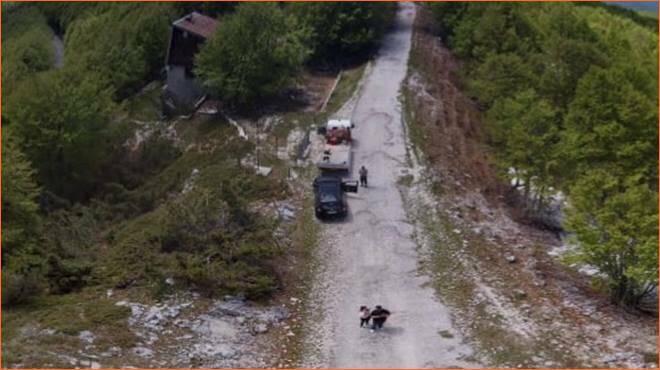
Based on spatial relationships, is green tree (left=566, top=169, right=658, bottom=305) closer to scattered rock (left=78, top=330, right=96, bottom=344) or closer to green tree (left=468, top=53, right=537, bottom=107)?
scattered rock (left=78, top=330, right=96, bottom=344)

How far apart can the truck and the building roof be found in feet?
64.2

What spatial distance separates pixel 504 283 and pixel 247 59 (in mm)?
32221

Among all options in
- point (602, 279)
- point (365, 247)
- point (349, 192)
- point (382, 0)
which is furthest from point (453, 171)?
point (382, 0)

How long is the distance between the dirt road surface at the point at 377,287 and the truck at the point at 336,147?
2.76 feet

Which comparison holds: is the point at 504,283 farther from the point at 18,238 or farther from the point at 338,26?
the point at 338,26

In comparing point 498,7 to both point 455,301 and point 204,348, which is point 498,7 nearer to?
point 455,301

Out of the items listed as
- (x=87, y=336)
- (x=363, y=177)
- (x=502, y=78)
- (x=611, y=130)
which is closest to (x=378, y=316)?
(x=87, y=336)

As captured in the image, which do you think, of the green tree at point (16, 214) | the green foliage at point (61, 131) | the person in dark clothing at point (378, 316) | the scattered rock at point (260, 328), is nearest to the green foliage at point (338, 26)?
the green foliage at point (61, 131)

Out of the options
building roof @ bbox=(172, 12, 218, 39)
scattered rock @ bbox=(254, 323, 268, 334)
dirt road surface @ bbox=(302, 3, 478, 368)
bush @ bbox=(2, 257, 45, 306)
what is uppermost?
building roof @ bbox=(172, 12, 218, 39)

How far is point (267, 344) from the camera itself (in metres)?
33.8

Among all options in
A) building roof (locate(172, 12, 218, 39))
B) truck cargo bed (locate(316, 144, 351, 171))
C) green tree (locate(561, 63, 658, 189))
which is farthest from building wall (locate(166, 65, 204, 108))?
green tree (locate(561, 63, 658, 189))

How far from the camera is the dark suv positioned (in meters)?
45.9

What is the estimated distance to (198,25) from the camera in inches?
2958

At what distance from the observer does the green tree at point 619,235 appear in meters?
35.5
